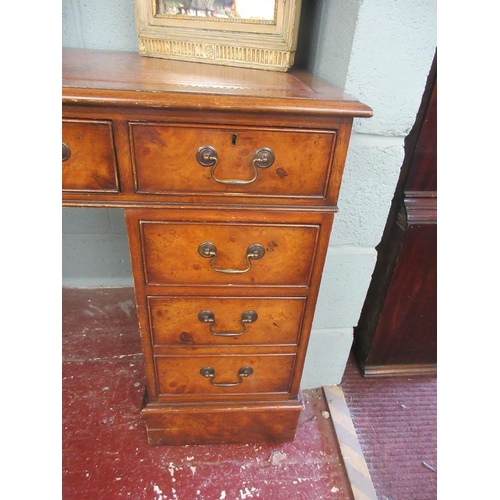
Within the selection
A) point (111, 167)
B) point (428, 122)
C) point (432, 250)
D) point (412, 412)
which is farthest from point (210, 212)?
point (412, 412)

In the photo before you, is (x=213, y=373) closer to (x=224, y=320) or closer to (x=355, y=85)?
(x=224, y=320)

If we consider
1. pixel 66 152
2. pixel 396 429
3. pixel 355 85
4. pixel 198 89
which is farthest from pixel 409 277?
pixel 66 152

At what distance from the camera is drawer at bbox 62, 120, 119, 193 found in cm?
61

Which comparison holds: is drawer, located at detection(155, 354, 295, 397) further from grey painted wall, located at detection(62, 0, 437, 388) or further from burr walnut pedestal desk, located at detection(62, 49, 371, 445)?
grey painted wall, located at detection(62, 0, 437, 388)

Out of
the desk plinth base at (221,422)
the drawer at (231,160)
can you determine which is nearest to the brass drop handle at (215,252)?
the drawer at (231,160)

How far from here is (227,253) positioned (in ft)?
2.47

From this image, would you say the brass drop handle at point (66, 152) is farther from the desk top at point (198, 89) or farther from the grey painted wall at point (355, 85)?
the grey painted wall at point (355, 85)

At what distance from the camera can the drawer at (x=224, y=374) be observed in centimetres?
90

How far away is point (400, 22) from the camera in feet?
2.41

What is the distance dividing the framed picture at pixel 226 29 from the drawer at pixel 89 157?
0.41 metres

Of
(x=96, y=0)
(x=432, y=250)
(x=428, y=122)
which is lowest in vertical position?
(x=432, y=250)

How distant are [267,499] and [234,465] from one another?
0.12m

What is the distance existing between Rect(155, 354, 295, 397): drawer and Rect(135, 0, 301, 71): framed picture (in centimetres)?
71

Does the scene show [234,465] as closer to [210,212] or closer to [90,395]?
[90,395]
